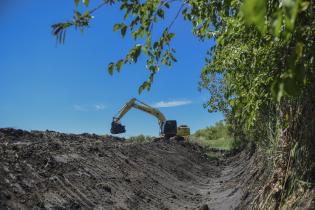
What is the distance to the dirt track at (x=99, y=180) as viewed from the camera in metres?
8.68

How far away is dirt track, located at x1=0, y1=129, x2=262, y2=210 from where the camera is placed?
8680 mm

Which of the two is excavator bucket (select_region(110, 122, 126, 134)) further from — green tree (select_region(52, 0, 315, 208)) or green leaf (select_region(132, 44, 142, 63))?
green leaf (select_region(132, 44, 142, 63))

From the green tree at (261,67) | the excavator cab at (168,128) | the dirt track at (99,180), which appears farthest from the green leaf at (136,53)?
the excavator cab at (168,128)

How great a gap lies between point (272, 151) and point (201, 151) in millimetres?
22400

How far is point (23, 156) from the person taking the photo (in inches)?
400

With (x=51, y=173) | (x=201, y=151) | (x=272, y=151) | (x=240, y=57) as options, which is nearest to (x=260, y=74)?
(x=240, y=57)

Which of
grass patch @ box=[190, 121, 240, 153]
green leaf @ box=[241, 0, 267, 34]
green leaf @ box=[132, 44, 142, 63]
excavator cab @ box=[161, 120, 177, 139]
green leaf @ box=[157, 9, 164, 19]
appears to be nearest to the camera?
green leaf @ box=[241, 0, 267, 34]

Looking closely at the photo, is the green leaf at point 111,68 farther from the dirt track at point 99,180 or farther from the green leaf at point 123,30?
the dirt track at point 99,180

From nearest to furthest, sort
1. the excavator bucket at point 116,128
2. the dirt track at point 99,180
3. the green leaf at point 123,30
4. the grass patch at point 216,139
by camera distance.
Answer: the green leaf at point 123,30 → the dirt track at point 99,180 → the excavator bucket at point 116,128 → the grass patch at point 216,139

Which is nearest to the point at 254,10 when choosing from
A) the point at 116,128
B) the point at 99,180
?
the point at 99,180

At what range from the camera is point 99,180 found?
11.3m

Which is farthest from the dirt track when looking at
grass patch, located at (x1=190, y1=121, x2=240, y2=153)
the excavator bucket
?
grass patch, located at (x1=190, y1=121, x2=240, y2=153)

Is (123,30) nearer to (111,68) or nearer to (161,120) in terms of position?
(111,68)

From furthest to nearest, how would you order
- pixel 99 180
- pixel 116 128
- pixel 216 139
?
pixel 216 139
pixel 116 128
pixel 99 180
